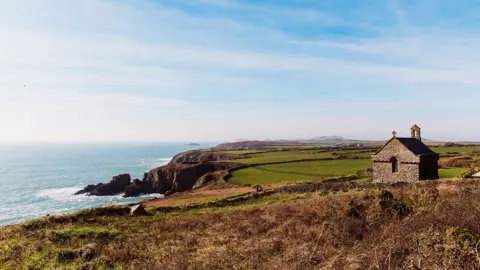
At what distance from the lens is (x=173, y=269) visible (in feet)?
24.3

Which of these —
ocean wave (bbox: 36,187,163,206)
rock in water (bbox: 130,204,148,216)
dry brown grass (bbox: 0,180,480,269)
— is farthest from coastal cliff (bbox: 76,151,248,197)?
dry brown grass (bbox: 0,180,480,269)

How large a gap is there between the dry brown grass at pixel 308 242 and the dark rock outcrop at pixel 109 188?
193 ft

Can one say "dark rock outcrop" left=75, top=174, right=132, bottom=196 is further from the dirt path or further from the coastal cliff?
the dirt path

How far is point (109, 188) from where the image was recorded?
74688 mm

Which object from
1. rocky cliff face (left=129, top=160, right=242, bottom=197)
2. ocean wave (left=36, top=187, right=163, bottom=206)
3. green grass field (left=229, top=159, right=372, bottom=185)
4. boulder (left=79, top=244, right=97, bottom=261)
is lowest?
ocean wave (left=36, top=187, right=163, bottom=206)

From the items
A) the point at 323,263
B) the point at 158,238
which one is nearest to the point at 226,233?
the point at 158,238

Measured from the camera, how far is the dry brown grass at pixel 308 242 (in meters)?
6.40

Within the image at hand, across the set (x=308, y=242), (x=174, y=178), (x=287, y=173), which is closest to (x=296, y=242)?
(x=308, y=242)

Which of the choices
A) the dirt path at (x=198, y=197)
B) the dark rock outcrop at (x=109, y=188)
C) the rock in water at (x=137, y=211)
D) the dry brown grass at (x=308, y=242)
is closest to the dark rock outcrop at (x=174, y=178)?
the dark rock outcrop at (x=109, y=188)

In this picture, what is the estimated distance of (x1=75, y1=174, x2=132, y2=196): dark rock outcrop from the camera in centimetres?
7225

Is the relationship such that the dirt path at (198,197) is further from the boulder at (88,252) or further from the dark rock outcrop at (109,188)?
the dark rock outcrop at (109,188)

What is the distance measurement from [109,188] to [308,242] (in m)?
72.8

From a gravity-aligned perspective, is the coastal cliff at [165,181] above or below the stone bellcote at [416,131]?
below

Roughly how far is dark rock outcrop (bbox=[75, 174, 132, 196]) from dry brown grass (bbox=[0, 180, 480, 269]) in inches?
2321
